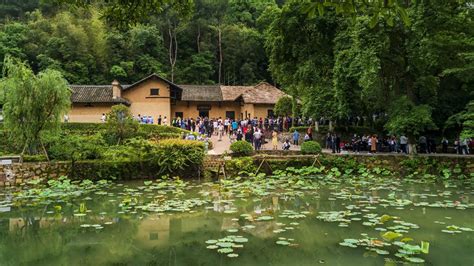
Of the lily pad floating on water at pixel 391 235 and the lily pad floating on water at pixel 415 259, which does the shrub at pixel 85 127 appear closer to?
the lily pad floating on water at pixel 391 235

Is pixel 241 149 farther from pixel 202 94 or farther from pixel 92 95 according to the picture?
pixel 202 94

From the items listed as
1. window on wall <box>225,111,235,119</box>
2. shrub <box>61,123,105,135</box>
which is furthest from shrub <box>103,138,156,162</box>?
window on wall <box>225,111,235,119</box>

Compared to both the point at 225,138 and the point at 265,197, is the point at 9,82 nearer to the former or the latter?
the point at 265,197

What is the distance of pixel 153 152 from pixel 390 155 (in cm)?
1112

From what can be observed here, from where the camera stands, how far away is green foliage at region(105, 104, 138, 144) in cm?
2389

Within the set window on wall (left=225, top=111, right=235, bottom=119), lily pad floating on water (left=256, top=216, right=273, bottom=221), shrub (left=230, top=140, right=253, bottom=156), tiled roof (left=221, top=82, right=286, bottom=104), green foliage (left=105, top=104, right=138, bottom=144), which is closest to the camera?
lily pad floating on water (left=256, top=216, right=273, bottom=221)

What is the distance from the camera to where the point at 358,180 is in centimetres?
1808

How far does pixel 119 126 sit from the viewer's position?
2402cm

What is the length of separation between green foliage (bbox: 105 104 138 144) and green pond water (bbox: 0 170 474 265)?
7626mm

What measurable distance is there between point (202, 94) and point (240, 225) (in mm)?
32798

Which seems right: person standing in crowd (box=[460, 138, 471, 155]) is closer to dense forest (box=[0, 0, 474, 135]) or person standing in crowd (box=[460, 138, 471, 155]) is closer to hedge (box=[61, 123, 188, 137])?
dense forest (box=[0, 0, 474, 135])

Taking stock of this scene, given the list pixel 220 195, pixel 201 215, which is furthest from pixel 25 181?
pixel 201 215

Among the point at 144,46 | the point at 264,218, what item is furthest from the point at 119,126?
the point at 144,46

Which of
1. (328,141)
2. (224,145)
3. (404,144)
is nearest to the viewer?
(404,144)
